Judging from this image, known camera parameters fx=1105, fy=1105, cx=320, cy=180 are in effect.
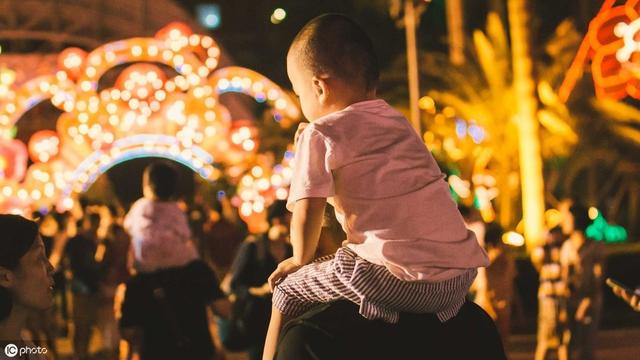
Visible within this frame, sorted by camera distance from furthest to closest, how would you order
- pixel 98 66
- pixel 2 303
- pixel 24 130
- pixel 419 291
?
pixel 24 130, pixel 98 66, pixel 2 303, pixel 419 291

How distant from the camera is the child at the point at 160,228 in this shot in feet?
23.4

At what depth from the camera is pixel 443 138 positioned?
1003 inches

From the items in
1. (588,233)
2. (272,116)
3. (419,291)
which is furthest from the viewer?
(272,116)

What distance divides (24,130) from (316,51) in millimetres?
34596

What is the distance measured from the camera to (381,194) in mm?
2920

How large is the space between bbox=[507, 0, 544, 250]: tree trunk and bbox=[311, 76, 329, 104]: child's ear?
16617 millimetres

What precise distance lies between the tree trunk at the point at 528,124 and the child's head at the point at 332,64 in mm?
16591

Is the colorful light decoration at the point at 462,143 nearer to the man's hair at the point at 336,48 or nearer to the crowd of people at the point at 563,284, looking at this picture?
the crowd of people at the point at 563,284

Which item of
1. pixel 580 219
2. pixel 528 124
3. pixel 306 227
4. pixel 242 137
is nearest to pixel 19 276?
pixel 306 227

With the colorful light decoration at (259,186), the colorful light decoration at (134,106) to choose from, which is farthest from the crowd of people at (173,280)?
the colorful light decoration at (134,106)

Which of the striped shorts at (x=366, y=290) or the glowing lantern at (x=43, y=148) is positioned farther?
the glowing lantern at (x=43, y=148)

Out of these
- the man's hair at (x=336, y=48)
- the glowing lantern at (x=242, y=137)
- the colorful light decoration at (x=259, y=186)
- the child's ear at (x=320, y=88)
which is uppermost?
the man's hair at (x=336, y=48)

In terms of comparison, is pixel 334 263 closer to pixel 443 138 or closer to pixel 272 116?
pixel 443 138

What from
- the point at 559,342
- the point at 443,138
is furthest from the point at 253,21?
the point at 559,342
